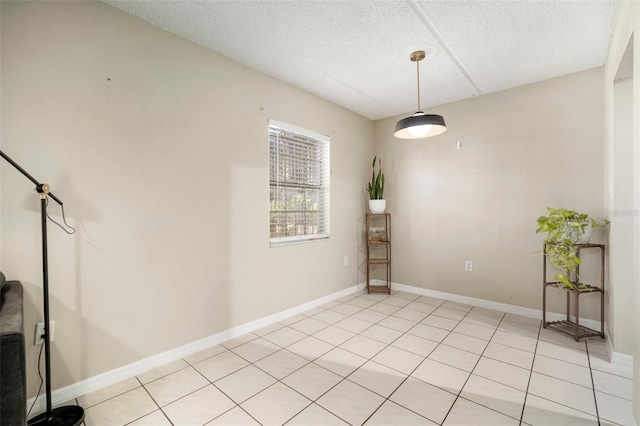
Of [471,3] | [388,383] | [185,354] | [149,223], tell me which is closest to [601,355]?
[388,383]

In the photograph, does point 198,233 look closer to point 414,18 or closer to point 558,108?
point 414,18

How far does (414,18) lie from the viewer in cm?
208

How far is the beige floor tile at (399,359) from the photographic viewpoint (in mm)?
2135

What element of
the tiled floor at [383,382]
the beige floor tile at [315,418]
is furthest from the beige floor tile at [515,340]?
the beige floor tile at [315,418]

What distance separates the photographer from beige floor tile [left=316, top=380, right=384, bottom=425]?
1.63m

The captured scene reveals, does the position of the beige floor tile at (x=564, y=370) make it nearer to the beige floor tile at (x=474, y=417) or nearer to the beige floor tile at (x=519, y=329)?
the beige floor tile at (x=519, y=329)

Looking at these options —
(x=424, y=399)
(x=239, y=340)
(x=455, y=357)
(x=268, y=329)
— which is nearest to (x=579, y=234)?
(x=455, y=357)

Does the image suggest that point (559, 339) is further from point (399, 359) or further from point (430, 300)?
point (399, 359)

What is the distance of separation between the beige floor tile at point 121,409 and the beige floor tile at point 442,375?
1768 millimetres

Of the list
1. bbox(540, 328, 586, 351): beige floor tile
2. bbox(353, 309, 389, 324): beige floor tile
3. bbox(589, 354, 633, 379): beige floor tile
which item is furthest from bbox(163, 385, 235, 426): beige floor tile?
bbox(540, 328, 586, 351): beige floor tile

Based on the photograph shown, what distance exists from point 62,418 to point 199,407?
695 millimetres

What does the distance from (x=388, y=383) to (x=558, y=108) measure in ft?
10.6

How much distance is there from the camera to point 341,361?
223cm

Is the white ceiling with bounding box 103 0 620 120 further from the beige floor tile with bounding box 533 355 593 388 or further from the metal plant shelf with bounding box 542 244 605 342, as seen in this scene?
the beige floor tile with bounding box 533 355 593 388
